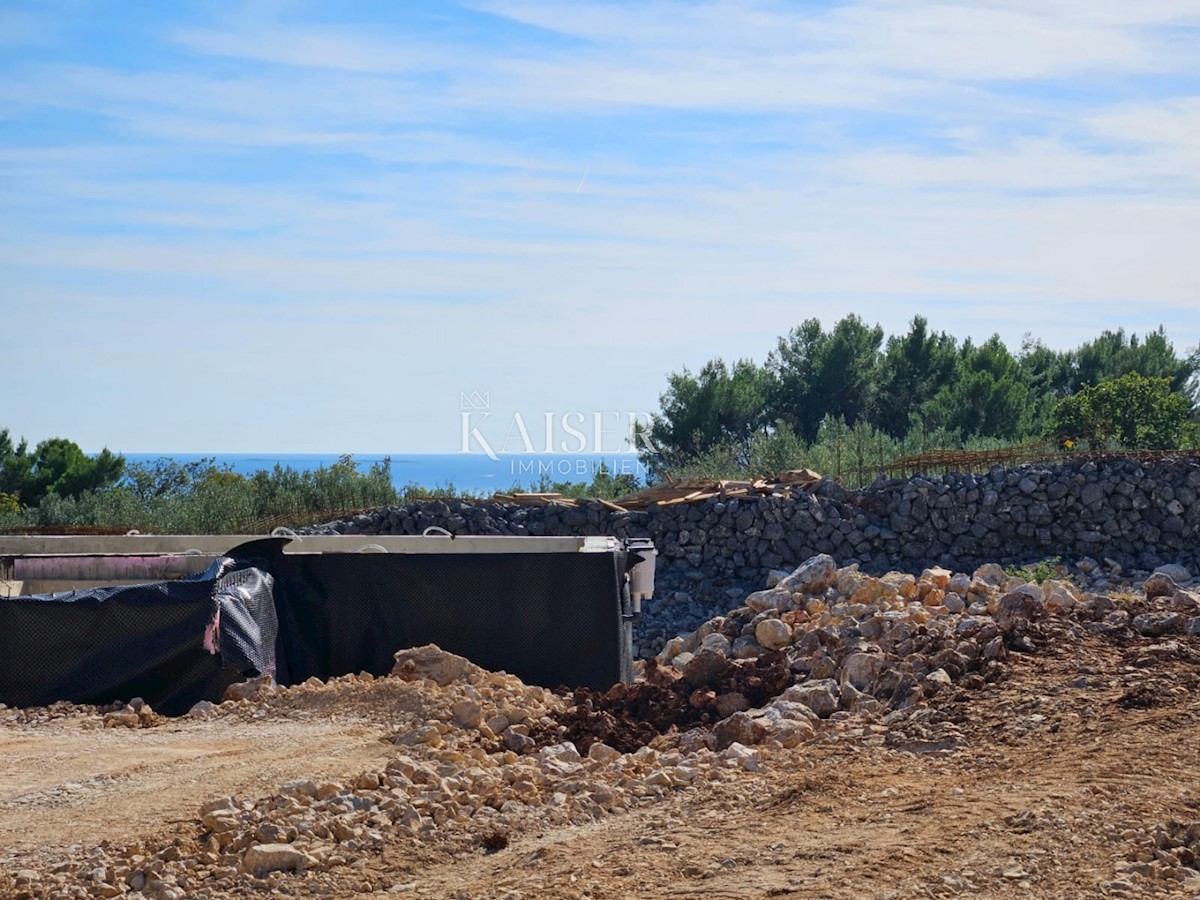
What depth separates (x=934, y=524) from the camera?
17.4m

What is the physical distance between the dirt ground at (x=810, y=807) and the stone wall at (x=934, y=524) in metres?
10.9

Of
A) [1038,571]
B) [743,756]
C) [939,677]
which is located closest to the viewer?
[743,756]

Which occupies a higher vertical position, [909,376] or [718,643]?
[909,376]

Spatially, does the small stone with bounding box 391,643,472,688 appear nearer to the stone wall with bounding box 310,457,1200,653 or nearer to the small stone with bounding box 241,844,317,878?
the small stone with bounding box 241,844,317,878

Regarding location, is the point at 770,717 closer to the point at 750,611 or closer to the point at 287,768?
the point at 287,768

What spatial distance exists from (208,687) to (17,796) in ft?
7.64

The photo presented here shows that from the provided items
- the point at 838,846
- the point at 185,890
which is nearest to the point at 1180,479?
the point at 838,846

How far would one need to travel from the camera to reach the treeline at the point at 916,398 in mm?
22641

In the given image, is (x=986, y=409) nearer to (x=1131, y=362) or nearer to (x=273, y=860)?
(x=1131, y=362)

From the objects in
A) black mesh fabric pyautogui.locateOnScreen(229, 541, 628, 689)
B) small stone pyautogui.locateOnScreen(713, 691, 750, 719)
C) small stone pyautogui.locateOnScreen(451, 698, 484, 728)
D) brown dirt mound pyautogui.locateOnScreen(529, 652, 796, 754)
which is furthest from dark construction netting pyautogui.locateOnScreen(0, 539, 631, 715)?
small stone pyautogui.locateOnScreen(451, 698, 484, 728)

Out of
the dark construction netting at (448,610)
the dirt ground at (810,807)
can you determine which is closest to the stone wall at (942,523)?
the dark construction netting at (448,610)

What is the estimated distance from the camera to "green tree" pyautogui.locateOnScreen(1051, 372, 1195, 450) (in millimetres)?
22328

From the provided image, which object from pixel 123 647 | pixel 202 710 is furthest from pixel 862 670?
pixel 123 647

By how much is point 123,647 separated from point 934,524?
1238 cm
